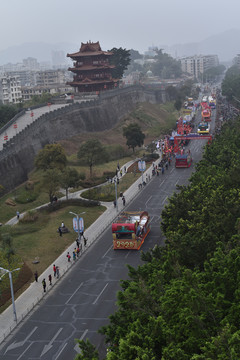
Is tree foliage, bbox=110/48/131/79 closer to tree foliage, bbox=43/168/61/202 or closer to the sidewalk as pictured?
the sidewalk

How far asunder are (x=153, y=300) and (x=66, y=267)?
876 inches

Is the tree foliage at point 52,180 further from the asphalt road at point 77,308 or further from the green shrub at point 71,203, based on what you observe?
the asphalt road at point 77,308

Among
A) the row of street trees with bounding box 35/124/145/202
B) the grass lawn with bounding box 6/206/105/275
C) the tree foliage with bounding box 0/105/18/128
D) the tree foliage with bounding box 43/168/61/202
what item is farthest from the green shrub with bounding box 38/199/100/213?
the tree foliage with bounding box 0/105/18/128

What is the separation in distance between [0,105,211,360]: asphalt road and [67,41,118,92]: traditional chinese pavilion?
81.1 metres

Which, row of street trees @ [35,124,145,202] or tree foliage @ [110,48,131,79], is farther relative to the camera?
tree foliage @ [110,48,131,79]

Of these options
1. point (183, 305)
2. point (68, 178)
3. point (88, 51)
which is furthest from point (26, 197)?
point (88, 51)

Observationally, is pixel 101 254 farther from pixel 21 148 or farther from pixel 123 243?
pixel 21 148

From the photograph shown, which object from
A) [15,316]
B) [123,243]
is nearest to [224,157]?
[123,243]

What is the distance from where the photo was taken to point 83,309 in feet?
125

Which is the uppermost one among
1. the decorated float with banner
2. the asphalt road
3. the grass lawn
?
the decorated float with banner

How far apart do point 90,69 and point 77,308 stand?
99013mm

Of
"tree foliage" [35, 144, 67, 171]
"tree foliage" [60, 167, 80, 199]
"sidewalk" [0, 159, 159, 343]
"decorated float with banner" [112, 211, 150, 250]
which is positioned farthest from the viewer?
"tree foliage" [35, 144, 67, 171]

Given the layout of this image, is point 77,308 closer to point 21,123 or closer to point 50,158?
point 50,158

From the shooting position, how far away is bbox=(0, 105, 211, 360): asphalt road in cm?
3288
